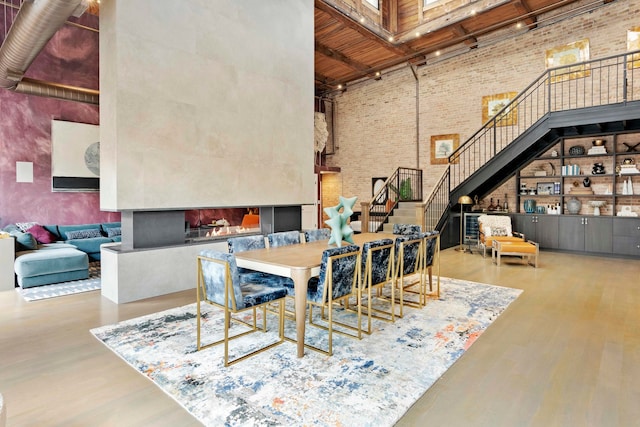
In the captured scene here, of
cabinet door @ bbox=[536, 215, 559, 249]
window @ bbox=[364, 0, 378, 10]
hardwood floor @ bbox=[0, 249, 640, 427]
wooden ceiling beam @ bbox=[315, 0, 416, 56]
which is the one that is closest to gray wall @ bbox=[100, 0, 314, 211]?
wooden ceiling beam @ bbox=[315, 0, 416, 56]

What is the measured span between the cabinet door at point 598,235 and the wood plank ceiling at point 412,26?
15.5ft

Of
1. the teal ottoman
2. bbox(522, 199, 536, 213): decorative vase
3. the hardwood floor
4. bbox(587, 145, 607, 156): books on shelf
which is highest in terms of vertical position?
bbox(587, 145, 607, 156): books on shelf

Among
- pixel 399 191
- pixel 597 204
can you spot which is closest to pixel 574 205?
pixel 597 204

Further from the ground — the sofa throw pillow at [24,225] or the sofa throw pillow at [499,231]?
the sofa throw pillow at [24,225]

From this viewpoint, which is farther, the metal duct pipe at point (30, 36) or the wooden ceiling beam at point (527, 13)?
the wooden ceiling beam at point (527, 13)

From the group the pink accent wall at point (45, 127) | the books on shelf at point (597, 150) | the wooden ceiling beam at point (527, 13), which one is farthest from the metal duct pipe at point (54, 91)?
the books on shelf at point (597, 150)

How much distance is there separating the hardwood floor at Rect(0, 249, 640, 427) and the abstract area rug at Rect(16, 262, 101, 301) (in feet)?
0.72

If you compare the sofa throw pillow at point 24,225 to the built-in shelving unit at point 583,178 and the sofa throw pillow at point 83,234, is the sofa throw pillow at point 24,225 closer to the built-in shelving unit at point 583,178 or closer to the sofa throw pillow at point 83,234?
the sofa throw pillow at point 83,234

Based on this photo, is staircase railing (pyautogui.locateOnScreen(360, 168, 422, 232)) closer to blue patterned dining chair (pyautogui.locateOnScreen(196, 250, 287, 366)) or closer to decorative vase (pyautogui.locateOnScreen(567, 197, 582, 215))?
decorative vase (pyautogui.locateOnScreen(567, 197, 582, 215))

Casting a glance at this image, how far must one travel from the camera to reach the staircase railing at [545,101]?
7.54 meters

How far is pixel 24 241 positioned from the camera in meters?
5.77

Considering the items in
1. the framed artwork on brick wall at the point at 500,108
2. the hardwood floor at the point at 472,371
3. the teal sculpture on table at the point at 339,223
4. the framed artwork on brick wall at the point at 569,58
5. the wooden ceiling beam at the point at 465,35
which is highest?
the wooden ceiling beam at the point at 465,35

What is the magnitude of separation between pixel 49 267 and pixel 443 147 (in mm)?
9546

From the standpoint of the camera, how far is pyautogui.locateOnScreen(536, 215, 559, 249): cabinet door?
799cm
